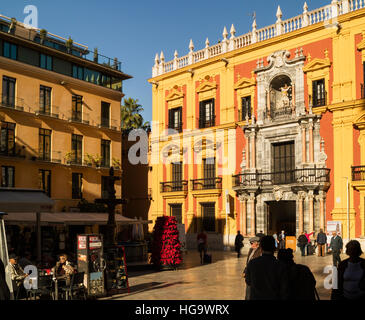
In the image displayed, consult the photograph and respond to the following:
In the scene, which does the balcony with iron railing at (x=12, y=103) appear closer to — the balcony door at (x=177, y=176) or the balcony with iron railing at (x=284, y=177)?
the balcony door at (x=177, y=176)

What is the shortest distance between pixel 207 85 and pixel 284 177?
931cm

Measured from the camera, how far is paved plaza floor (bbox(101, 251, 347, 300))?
13266mm

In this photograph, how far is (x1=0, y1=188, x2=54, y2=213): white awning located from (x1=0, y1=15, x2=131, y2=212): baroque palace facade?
13.0 m

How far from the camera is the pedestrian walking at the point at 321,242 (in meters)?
24.7

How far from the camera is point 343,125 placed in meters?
27.9

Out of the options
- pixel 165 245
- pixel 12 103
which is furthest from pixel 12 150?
pixel 165 245

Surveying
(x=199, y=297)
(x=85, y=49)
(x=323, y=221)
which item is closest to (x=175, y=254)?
(x=199, y=297)

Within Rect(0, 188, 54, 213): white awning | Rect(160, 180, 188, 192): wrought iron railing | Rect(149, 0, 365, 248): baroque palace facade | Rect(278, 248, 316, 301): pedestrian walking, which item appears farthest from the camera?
Rect(160, 180, 188, 192): wrought iron railing

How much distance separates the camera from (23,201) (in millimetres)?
14133

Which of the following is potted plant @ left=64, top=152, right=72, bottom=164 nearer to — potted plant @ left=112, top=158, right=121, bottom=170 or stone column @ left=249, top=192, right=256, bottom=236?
potted plant @ left=112, top=158, right=121, bottom=170

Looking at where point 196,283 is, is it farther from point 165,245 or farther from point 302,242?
point 302,242

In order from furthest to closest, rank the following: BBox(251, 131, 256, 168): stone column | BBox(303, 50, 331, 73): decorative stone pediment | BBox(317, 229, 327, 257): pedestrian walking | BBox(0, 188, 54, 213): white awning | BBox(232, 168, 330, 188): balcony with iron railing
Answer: BBox(251, 131, 256, 168): stone column
BBox(303, 50, 331, 73): decorative stone pediment
BBox(232, 168, 330, 188): balcony with iron railing
BBox(317, 229, 327, 257): pedestrian walking
BBox(0, 188, 54, 213): white awning

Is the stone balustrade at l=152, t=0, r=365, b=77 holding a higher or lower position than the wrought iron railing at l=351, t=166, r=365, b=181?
higher

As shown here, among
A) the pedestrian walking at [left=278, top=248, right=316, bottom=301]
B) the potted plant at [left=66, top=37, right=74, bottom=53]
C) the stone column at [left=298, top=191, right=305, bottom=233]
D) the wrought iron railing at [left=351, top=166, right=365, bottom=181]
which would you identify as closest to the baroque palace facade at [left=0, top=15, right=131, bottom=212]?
the potted plant at [left=66, top=37, right=74, bottom=53]
